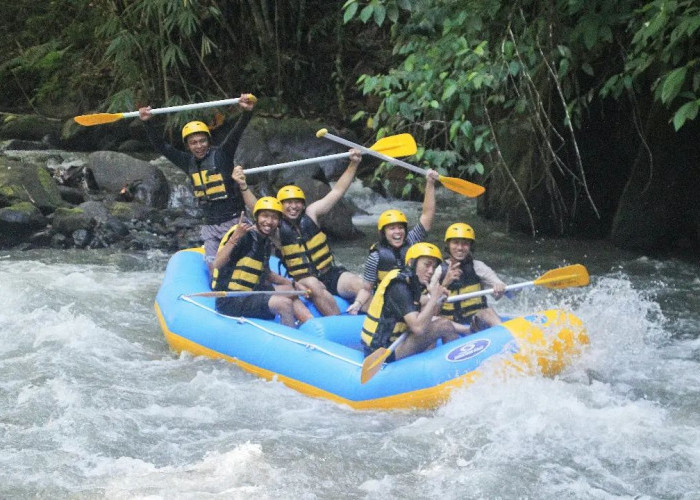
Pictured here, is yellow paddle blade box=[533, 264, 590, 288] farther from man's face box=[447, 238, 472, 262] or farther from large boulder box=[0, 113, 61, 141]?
large boulder box=[0, 113, 61, 141]

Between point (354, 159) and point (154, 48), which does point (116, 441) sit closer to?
point (354, 159)

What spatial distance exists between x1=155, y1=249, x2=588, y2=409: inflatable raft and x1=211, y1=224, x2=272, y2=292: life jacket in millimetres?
212

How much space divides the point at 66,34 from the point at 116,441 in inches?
395

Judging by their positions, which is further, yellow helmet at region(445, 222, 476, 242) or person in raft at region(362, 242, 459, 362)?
yellow helmet at region(445, 222, 476, 242)

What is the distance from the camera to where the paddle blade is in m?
5.00

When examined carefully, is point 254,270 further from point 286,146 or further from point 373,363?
point 286,146

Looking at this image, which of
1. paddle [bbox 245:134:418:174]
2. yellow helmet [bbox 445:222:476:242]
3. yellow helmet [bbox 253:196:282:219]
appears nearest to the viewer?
yellow helmet [bbox 445:222:476:242]

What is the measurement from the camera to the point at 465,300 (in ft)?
18.5

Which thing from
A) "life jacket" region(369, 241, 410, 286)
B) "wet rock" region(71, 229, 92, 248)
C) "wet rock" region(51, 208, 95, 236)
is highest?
"life jacket" region(369, 241, 410, 286)

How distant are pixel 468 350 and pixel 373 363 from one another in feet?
1.59

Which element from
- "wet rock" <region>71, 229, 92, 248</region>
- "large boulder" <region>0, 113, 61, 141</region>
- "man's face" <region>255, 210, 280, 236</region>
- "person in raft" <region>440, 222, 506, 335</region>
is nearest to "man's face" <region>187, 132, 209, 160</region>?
"man's face" <region>255, 210, 280, 236</region>

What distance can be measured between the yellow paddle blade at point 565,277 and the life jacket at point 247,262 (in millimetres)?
1602

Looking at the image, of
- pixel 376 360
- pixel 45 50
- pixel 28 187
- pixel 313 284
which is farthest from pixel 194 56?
pixel 376 360

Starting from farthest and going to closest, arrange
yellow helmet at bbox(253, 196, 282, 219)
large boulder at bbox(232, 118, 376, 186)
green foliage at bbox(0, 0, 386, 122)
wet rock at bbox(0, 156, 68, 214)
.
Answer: green foliage at bbox(0, 0, 386, 122) → large boulder at bbox(232, 118, 376, 186) → wet rock at bbox(0, 156, 68, 214) → yellow helmet at bbox(253, 196, 282, 219)
